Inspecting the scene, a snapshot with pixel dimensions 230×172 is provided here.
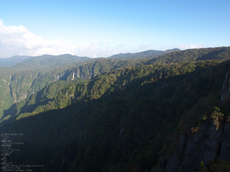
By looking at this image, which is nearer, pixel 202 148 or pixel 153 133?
pixel 202 148

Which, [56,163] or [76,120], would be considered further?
[76,120]

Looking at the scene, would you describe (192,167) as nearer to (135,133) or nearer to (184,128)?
(184,128)

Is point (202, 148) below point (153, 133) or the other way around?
the other way around

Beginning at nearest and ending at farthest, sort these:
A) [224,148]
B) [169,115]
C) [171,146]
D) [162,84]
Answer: [224,148] < [171,146] < [169,115] < [162,84]

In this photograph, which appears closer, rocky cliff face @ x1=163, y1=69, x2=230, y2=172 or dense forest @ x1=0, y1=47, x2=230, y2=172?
rocky cliff face @ x1=163, y1=69, x2=230, y2=172

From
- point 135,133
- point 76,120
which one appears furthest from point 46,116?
→ point 135,133

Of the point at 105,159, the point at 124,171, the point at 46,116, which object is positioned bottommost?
the point at 46,116

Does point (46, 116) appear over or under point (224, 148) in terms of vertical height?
under

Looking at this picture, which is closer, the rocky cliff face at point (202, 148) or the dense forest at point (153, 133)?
the rocky cliff face at point (202, 148)
